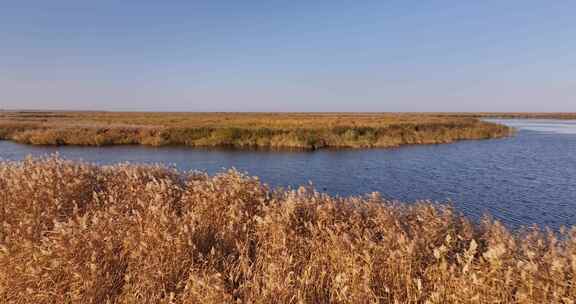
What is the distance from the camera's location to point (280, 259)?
3.89m

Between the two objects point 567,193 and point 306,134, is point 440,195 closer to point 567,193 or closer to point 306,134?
point 567,193

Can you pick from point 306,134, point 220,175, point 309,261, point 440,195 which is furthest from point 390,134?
point 309,261

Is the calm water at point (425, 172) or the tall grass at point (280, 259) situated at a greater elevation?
the tall grass at point (280, 259)

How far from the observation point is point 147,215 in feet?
15.3

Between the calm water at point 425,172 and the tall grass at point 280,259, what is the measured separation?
4.18 meters

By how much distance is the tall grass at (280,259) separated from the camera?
3027 mm

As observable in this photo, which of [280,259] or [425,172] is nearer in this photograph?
[280,259]

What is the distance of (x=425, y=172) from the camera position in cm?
1853

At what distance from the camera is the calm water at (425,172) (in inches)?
479

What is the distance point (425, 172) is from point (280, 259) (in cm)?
1677

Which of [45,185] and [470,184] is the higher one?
[45,185]

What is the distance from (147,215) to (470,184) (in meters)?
15.4

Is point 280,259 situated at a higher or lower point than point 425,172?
higher

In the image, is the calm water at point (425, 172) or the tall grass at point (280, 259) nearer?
the tall grass at point (280, 259)
